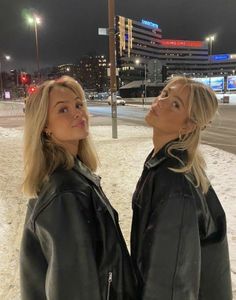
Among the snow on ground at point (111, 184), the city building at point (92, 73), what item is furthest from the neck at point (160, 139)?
the city building at point (92, 73)

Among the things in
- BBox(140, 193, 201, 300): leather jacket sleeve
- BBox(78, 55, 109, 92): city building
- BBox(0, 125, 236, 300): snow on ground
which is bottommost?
BBox(0, 125, 236, 300): snow on ground

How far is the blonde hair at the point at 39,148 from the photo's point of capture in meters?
1.66

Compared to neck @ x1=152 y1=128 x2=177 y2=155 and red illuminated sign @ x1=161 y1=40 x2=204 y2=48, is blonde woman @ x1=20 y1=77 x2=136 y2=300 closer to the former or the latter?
neck @ x1=152 y1=128 x2=177 y2=155

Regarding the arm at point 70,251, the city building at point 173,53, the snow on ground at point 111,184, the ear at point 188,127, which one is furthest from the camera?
the city building at point 173,53

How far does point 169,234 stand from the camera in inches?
57.3

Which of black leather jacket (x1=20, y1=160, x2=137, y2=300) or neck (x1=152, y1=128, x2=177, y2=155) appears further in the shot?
neck (x1=152, y1=128, x2=177, y2=155)

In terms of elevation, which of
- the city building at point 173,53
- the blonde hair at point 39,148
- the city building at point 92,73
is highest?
the city building at point 173,53

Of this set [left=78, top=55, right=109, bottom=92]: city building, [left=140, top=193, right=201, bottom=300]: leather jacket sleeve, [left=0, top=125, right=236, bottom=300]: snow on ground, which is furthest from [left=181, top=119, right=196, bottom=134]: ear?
[left=78, top=55, right=109, bottom=92]: city building

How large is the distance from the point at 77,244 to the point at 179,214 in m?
0.46

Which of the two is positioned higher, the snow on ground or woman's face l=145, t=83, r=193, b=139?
woman's face l=145, t=83, r=193, b=139

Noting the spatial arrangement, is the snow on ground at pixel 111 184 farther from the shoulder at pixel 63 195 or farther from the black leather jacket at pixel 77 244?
the shoulder at pixel 63 195

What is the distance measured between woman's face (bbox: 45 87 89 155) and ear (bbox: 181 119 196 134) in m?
0.53

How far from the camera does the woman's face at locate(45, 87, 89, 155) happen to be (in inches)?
68.3

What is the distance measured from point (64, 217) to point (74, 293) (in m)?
0.32
